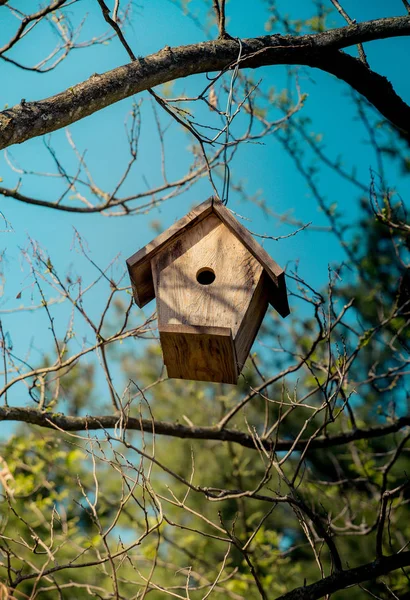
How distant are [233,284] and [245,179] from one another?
410 cm

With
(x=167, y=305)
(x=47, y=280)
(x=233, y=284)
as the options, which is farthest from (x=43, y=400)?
(x=233, y=284)

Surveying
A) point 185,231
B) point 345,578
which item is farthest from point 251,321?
point 345,578

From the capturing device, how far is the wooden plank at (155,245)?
327 cm

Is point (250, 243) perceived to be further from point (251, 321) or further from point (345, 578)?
point (345, 578)

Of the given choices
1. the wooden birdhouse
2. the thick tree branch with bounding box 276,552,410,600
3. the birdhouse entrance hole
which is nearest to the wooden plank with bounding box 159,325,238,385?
the wooden birdhouse

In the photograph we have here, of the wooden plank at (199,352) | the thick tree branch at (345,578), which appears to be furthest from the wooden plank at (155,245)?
the thick tree branch at (345,578)

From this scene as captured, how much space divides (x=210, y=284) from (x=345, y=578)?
1.37 m

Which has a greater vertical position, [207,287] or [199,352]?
[207,287]

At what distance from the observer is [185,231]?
11.0ft

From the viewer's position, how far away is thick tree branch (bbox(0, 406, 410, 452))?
3.61 metres

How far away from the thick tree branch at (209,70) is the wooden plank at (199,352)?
3.23 ft

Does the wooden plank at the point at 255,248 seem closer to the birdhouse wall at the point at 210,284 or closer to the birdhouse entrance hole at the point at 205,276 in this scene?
the birdhouse wall at the point at 210,284

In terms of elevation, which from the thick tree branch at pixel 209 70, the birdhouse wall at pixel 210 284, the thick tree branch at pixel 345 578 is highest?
the thick tree branch at pixel 209 70

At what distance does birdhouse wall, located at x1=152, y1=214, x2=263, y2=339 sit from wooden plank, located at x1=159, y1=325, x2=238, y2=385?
0.05 metres
